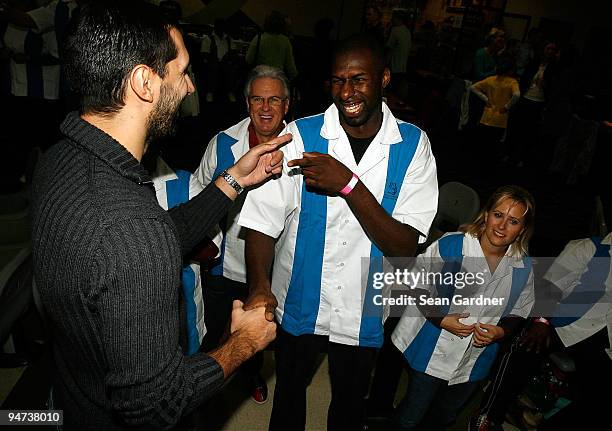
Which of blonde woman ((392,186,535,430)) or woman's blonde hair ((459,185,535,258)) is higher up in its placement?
woman's blonde hair ((459,185,535,258))

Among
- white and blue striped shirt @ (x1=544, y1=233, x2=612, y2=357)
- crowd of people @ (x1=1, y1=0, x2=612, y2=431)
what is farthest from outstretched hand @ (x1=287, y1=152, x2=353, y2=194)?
white and blue striped shirt @ (x1=544, y1=233, x2=612, y2=357)

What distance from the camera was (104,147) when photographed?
3.48 ft

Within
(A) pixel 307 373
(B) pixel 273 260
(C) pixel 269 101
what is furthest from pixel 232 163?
(A) pixel 307 373

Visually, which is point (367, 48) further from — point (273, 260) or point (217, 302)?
point (217, 302)

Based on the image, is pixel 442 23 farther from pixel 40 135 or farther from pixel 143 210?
pixel 143 210

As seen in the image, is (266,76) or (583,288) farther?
(266,76)

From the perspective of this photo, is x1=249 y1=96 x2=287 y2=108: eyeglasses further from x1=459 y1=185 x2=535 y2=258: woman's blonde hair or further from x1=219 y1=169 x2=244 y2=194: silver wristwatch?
x1=459 y1=185 x2=535 y2=258: woman's blonde hair

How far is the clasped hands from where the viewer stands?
2.08m

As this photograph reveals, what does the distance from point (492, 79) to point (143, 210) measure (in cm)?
667

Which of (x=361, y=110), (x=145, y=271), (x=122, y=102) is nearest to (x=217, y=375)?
(x=145, y=271)

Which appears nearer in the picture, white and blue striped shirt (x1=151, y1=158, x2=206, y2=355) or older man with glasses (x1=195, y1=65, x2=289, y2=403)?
white and blue striped shirt (x1=151, y1=158, x2=206, y2=355)

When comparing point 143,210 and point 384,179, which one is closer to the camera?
point 143,210

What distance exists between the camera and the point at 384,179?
1.86m

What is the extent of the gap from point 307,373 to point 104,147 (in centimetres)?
138
